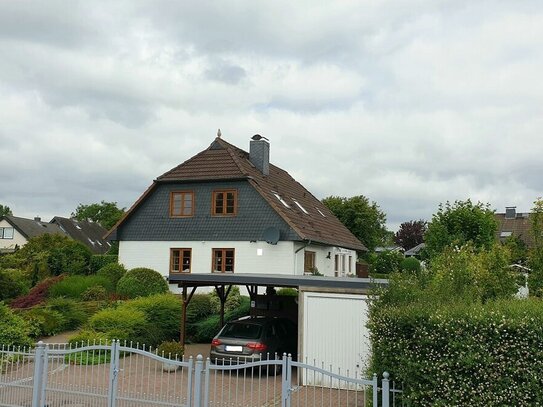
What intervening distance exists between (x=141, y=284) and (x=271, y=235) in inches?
248

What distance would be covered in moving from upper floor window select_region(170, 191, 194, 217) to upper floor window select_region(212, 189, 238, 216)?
4.30ft

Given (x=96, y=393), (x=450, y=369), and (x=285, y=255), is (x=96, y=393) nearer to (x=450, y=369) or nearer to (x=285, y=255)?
(x=450, y=369)

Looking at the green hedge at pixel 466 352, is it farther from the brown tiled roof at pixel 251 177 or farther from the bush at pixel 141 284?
the bush at pixel 141 284

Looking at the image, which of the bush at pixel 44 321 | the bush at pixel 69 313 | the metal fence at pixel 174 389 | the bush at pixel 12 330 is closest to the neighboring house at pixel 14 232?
the bush at pixel 69 313

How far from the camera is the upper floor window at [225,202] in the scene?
27.6 meters

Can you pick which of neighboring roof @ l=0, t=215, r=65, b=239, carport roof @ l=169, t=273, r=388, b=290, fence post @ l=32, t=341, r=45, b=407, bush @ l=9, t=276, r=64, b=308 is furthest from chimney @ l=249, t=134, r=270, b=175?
neighboring roof @ l=0, t=215, r=65, b=239

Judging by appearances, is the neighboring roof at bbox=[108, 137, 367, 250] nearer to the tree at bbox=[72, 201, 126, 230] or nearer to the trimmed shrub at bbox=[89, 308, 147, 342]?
the trimmed shrub at bbox=[89, 308, 147, 342]

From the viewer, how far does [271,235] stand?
26.1m

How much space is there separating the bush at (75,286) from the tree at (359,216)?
27.2 metres

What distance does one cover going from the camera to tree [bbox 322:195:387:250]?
48688mm

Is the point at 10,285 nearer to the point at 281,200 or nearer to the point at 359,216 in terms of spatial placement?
the point at 281,200

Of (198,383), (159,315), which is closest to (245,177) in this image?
(159,315)

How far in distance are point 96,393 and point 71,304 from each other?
10.4m

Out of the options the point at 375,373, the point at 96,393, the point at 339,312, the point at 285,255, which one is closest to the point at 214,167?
the point at 285,255
